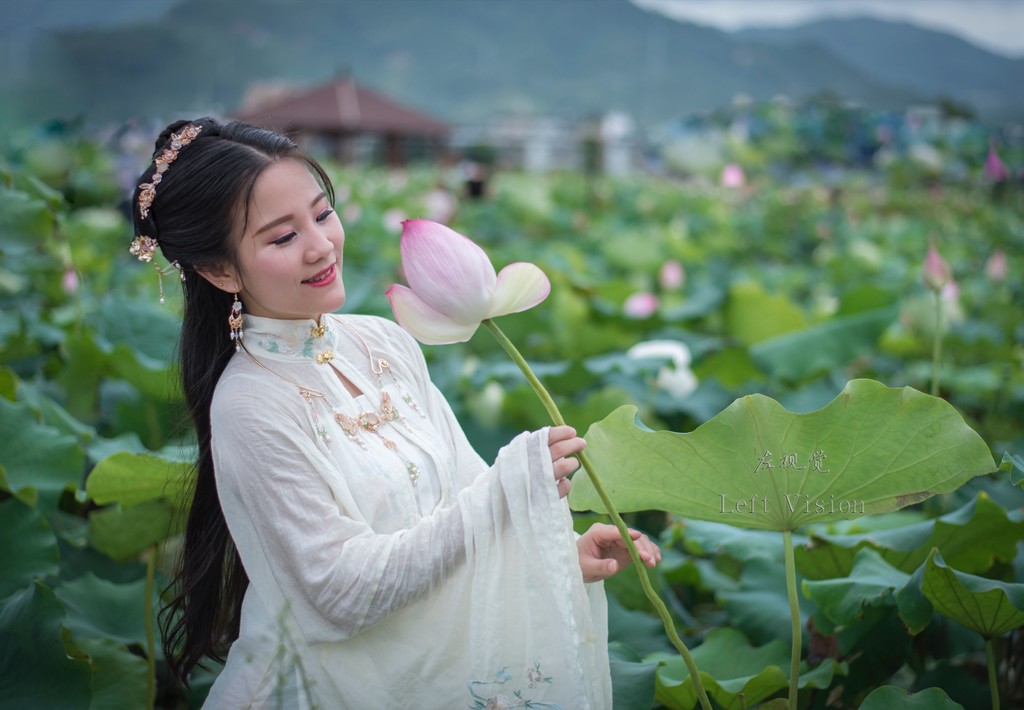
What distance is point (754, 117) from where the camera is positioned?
9.23 m

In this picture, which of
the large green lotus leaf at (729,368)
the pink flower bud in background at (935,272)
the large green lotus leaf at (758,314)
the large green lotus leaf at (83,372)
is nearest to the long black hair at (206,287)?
the large green lotus leaf at (83,372)

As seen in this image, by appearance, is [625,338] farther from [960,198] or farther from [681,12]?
[681,12]

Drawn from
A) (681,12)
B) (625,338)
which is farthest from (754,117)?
(625,338)

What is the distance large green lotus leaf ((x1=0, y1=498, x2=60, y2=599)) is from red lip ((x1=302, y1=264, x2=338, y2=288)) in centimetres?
59

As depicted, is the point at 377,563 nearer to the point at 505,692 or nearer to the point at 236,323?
A: the point at 505,692

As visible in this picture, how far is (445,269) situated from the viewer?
861 millimetres

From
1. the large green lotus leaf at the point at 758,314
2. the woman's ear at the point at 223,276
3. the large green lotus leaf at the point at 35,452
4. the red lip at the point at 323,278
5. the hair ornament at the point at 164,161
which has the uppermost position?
the hair ornament at the point at 164,161

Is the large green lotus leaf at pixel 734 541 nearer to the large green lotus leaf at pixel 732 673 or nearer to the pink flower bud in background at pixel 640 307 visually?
the large green lotus leaf at pixel 732 673

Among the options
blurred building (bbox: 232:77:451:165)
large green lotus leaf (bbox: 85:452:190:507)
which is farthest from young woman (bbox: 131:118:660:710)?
blurred building (bbox: 232:77:451:165)

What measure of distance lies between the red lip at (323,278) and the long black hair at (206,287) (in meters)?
0.08

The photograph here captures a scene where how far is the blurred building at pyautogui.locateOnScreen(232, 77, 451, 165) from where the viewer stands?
15.0m

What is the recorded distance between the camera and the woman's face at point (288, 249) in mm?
974

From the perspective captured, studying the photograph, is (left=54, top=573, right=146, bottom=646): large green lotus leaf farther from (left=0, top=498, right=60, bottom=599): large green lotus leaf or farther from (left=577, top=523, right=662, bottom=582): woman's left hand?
(left=577, top=523, right=662, bottom=582): woman's left hand

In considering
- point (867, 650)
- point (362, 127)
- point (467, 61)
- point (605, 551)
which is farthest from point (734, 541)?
point (467, 61)
